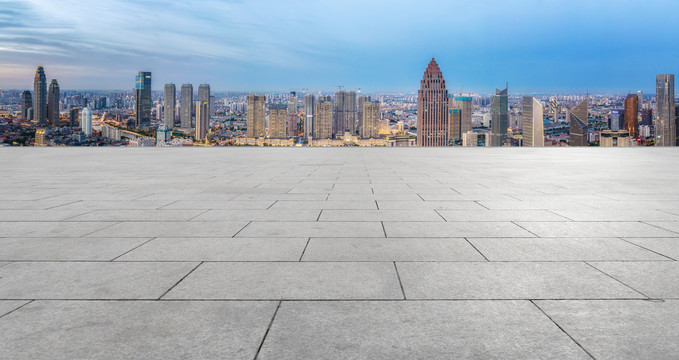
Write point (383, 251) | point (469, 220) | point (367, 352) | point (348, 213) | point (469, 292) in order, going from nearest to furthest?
point (367, 352) → point (469, 292) → point (383, 251) → point (469, 220) → point (348, 213)

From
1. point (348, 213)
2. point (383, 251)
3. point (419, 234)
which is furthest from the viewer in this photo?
point (348, 213)

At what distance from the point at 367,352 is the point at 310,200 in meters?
7.27

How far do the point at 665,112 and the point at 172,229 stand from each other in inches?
6985

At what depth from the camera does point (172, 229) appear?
731 cm

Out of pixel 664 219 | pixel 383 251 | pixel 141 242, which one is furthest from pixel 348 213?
pixel 664 219

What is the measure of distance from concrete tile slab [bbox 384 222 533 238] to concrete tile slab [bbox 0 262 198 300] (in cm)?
327

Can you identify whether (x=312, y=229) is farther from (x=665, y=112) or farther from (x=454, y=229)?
(x=665, y=112)

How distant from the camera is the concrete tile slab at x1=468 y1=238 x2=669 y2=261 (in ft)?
18.5

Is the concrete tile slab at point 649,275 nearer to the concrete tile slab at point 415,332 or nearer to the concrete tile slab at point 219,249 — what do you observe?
the concrete tile slab at point 415,332

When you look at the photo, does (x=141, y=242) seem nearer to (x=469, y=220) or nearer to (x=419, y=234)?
(x=419, y=234)

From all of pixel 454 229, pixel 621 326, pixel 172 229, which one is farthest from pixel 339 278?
pixel 172 229

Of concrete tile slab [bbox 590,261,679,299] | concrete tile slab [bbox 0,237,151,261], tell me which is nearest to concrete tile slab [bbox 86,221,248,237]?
concrete tile slab [bbox 0,237,151,261]

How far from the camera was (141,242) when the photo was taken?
6.46m

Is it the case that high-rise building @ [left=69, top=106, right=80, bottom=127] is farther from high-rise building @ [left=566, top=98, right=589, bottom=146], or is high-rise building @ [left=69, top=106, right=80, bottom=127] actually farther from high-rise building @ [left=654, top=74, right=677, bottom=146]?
high-rise building @ [left=654, top=74, right=677, bottom=146]
